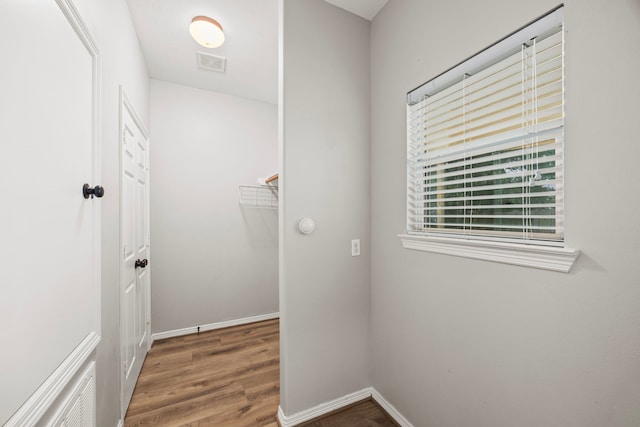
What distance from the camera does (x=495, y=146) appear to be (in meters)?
1.11

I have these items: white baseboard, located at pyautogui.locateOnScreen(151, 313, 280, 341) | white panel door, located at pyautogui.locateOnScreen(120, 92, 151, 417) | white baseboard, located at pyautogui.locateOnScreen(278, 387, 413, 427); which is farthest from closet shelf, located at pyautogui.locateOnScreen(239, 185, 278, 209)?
white baseboard, located at pyautogui.locateOnScreen(278, 387, 413, 427)

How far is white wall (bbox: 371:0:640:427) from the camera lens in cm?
76

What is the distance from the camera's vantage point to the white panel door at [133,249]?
5.39ft

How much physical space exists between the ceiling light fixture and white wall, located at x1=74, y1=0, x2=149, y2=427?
42cm

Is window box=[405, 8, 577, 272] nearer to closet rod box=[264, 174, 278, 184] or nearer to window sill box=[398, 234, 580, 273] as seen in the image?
window sill box=[398, 234, 580, 273]

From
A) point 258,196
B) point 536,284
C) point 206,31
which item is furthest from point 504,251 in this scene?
point 258,196

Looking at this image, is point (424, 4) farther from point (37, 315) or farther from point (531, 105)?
point (37, 315)

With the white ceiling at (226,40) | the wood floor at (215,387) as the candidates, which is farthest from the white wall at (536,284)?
the white ceiling at (226,40)

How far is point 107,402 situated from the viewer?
1.30m

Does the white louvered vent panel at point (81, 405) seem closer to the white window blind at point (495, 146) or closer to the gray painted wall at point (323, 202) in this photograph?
A: the gray painted wall at point (323, 202)

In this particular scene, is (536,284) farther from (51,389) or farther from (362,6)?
(362,6)

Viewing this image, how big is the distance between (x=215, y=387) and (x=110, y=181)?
1.66 metres

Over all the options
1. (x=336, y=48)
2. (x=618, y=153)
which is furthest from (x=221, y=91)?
(x=618, y=153)

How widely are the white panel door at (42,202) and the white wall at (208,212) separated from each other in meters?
1.77
